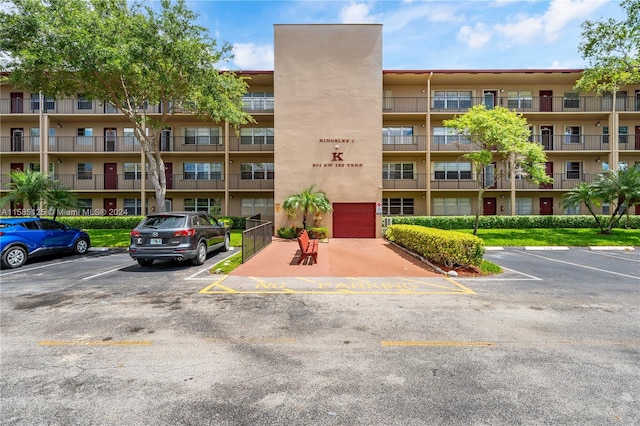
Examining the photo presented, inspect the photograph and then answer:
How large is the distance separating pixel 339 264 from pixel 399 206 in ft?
49.7

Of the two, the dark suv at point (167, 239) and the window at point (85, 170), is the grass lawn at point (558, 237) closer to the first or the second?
the dark suv at point (167, 239)

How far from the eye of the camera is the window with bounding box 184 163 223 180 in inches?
984

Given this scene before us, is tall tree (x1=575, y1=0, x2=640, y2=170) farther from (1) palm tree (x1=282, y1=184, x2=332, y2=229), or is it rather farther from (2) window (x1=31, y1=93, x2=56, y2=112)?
(2) window (x1=31, y1=93, x2=56, y2=112)

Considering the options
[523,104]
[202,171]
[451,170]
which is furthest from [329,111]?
[523,104]

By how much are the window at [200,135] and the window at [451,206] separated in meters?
18.7

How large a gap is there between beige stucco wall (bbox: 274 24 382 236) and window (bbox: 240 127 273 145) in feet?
→ 15.5

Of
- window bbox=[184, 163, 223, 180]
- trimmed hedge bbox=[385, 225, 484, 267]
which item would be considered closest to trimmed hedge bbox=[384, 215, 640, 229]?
trimmed hedge bbox=[385, 225, 484, 267]

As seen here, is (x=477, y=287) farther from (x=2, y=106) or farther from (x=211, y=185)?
(x=2, y=106)

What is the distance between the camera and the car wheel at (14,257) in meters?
9.91

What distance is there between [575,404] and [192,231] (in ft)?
31.9

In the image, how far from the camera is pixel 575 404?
307 cm

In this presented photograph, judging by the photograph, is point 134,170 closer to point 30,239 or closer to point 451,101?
point 30,239

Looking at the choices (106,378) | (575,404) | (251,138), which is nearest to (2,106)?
(251,138)

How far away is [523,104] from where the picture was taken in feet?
78.5
